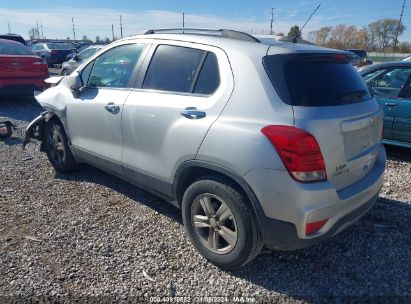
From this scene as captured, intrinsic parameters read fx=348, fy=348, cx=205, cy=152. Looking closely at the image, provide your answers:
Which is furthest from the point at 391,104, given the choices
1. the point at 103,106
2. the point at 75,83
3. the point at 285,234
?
the point at 75,83

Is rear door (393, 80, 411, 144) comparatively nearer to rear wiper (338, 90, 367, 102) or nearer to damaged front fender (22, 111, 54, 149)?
rear wiper (338, 90, 367, 102)

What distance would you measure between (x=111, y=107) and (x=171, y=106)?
89 centimetres

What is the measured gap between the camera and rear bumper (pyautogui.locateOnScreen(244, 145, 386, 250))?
7.47ft

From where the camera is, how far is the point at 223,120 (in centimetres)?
252

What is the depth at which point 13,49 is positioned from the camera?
29.7 ft

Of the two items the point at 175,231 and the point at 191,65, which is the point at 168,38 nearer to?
the point at 191,65

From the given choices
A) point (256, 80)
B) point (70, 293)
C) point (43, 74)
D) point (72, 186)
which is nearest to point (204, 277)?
point (70, 293)

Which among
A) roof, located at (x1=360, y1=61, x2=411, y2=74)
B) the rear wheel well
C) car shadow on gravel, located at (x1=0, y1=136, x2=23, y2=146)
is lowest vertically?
car shadow on gravel, located at (x1=0, y1=136, x2=23, y2=146)

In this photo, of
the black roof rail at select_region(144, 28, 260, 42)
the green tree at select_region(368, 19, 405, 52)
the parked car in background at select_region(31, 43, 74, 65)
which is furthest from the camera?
the green tree at select_region(368, 19, 405, 52)

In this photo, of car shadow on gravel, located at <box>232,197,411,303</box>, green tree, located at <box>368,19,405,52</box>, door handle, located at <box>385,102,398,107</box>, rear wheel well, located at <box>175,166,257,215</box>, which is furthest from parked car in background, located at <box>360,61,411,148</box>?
green tree, located at <box>368,19,405,52</box>

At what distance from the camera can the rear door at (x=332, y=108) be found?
2330 millimetres

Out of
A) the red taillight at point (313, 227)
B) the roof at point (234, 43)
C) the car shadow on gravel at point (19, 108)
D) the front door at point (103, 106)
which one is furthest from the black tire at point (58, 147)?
the car shadow on gravel at point (19, 108)

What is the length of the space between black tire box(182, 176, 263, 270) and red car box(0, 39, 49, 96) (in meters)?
7.57

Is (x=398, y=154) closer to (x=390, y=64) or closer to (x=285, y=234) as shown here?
(x=390, y=64)
